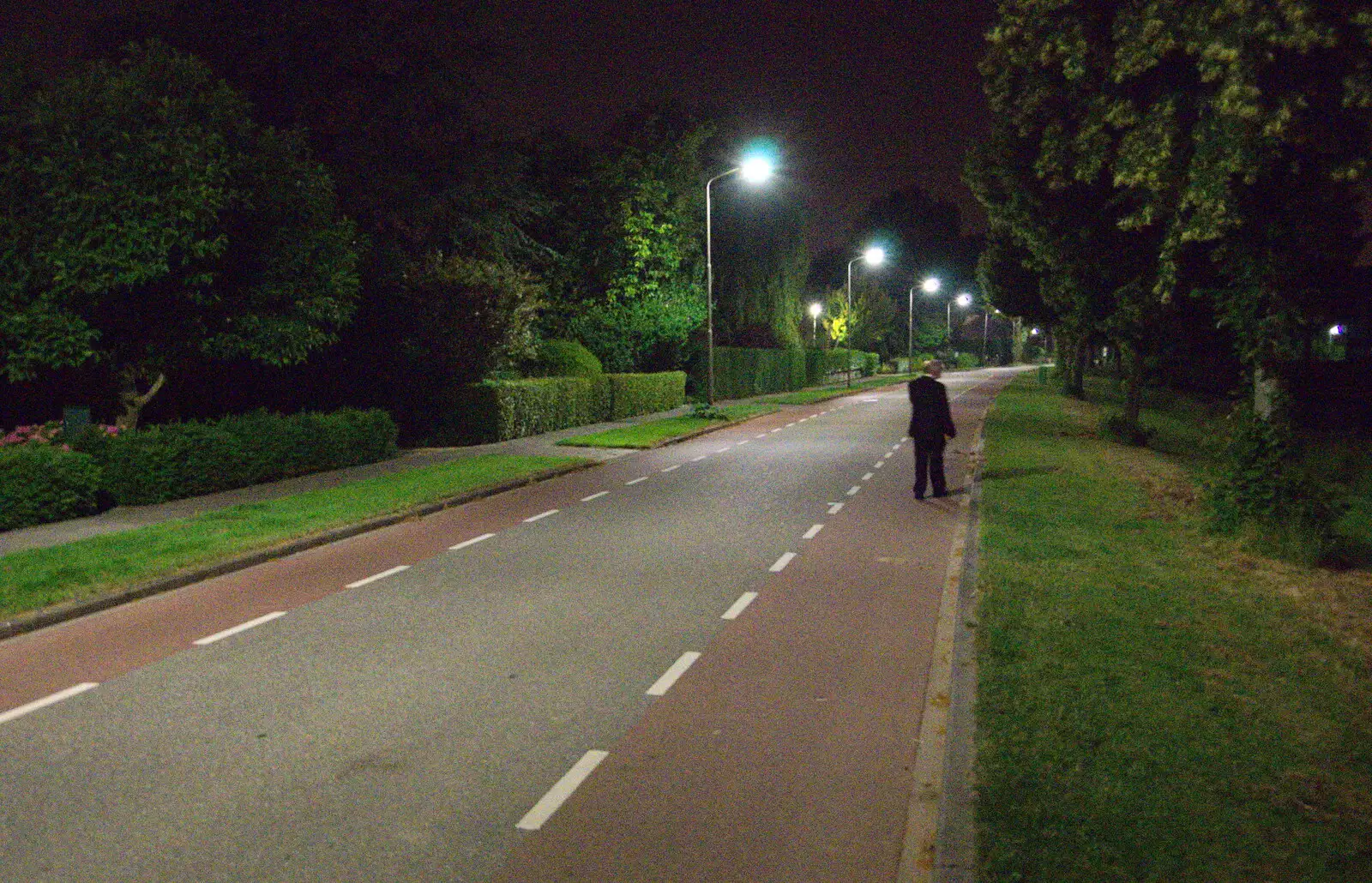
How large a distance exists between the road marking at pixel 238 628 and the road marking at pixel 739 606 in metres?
3.63

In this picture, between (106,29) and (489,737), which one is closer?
(489,737)

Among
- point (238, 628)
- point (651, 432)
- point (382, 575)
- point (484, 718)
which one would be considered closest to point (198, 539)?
point (382, 575)

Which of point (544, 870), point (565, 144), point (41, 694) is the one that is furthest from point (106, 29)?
point (544, 870)

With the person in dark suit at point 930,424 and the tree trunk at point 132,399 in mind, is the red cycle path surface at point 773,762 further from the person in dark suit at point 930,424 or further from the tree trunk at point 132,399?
the tree trunk at point 132,399

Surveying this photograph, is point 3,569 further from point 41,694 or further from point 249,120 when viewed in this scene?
point 249,120

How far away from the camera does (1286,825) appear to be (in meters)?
4.52

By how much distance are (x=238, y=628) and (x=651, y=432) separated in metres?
20.2

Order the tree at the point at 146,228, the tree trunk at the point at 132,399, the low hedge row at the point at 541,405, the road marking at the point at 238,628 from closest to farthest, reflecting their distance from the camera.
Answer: the road marking at the point at 238,628, the tree at the point at 146,228, the tree trunk at the point at 132,399, the low hedge row at the point at 541,405

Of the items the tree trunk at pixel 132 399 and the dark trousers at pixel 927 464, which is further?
the tree trunk at pixel 132 399

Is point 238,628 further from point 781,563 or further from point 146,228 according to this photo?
point 146,228

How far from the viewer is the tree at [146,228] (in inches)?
591

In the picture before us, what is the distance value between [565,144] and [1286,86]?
36.0 meters

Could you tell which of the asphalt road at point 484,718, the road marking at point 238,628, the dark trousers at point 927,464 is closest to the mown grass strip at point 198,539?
the asphalt road at point 484,718

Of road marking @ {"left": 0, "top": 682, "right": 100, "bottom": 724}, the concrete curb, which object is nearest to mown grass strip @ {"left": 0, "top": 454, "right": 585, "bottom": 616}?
the concrete curb
